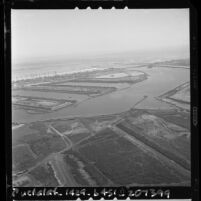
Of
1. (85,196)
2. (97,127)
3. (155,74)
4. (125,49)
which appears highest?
(125,49)

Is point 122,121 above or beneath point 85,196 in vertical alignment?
Result: above

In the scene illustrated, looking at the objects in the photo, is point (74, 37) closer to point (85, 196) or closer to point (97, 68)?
point (97, 68)

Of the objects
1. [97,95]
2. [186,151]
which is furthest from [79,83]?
[186,151]

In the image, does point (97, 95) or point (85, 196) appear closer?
point (85, 196)

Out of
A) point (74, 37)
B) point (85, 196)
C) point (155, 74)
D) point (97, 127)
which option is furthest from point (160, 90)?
point (85, 196)
